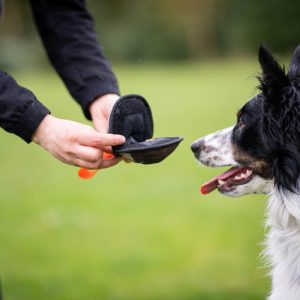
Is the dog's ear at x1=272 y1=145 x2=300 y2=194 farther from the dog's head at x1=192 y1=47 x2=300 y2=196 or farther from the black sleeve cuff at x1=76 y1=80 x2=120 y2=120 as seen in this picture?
the black sleeve cuff at x1=76 y1=80 x2=120 y2=120

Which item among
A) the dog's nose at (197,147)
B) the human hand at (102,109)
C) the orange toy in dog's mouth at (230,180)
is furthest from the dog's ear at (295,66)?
the human hand at (102,109)

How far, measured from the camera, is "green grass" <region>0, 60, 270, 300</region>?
5.15 metres

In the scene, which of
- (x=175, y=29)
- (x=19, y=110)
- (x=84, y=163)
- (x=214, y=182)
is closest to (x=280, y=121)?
(x=214, y=182)

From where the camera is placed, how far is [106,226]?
6.81 m

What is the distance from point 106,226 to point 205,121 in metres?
6.38

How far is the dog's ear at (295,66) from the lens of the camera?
317 cm

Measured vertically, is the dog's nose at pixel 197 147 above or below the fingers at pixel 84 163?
below

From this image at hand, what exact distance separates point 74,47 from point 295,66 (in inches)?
49.4

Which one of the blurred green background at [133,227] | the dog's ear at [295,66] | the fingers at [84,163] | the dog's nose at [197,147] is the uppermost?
the dog's ear at [295,66]

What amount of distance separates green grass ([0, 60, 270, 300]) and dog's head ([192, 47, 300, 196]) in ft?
1.14

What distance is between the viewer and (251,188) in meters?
3.43

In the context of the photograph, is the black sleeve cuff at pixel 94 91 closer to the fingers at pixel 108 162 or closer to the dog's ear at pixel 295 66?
the fingers at pixel 108 162

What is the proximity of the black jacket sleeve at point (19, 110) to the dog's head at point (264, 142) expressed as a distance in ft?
3.73

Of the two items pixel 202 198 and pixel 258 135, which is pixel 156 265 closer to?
pixel 202 198
